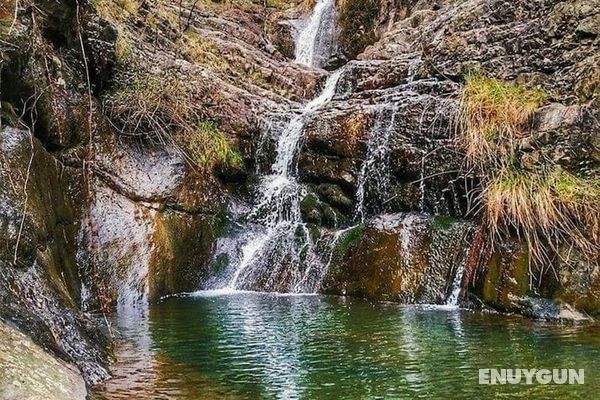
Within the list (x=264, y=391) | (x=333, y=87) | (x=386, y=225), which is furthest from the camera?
(x=333, y=87)

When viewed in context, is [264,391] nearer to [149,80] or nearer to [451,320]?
[451,320]

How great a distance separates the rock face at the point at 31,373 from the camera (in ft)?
10.4

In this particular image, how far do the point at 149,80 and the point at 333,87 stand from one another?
4.62 metres

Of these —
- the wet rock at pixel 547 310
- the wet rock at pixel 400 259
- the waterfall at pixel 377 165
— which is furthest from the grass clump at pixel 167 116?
the wet rock at pixel 547 310

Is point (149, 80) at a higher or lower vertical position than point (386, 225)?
higher

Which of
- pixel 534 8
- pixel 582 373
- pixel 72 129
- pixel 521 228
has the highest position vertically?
Answer: pixel 534 8

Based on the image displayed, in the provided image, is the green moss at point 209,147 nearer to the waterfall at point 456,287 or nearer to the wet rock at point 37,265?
the wet rock at point 37,265

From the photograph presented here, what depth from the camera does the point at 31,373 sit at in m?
3.35

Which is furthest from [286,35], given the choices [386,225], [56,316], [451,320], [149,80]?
[56,316]

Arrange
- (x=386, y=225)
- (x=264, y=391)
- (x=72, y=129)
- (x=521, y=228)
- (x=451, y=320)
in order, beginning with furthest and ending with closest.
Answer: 1. (x=386, y=225)
2. (x=72, y=129)
3. (x=521, y=228)
4. (x=451, y=320)
5. (x=264, y=391)

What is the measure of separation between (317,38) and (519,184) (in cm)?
1106

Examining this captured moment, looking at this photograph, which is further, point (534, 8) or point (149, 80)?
point (534, 8)

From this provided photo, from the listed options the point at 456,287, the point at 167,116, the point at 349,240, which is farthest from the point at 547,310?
the point at 167,116

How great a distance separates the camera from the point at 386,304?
25.3 ft
